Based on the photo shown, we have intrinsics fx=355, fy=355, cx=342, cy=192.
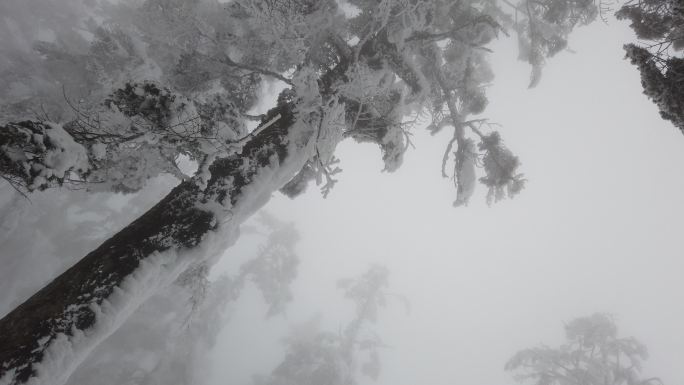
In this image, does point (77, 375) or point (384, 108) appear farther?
point (77, 375)

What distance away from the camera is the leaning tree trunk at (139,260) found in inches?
109

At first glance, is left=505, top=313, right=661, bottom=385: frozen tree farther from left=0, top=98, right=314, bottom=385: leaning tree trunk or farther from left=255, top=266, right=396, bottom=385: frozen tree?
left=0, top=98, right=314, bottom=385: leaning tree trunk

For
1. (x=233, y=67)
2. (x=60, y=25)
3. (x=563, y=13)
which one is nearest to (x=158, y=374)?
(x=233, y=67)

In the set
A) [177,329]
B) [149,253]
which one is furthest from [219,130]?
[177,329]

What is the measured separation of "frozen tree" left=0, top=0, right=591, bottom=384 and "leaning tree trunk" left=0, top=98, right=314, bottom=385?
0.01 meters

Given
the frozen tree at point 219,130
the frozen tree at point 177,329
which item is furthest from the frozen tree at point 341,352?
the frozen tree at point 219,130

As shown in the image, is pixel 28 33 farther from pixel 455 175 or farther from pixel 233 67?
pixel 455 175

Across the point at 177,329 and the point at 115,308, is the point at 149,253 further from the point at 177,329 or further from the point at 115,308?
the point at 177,329

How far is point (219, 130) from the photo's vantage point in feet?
13.1

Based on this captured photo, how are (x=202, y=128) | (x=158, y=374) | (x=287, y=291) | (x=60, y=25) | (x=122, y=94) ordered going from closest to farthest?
(x=122, y=94) < (x=202, y=128) < (x=158, y=374) < (x=60, y=25) < (x=287, y=291)

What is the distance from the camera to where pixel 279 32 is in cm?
521

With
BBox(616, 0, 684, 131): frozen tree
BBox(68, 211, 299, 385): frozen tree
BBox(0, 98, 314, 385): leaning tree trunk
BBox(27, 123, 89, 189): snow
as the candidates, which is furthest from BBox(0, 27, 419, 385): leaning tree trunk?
BBox(68, 211, 299, 385): frozen tree

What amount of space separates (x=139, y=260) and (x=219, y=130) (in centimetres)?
158

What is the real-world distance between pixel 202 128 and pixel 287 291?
67.7 ft
